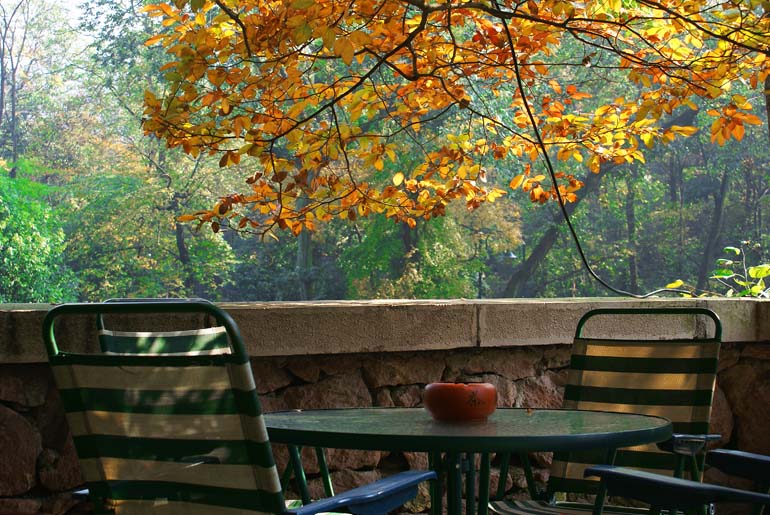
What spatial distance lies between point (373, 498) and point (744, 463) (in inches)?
40.2

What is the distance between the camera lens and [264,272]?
26016mm

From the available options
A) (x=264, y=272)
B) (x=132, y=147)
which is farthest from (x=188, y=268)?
(x=132, y=147)

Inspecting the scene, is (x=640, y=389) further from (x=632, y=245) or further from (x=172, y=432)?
(x=632, y=245)

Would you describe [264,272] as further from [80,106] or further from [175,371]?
[175,371]

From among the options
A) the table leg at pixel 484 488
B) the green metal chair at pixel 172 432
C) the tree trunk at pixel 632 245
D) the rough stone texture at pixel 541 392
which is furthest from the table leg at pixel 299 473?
the tree trunk at pixel 632 245

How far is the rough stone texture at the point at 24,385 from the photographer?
8.89 feet

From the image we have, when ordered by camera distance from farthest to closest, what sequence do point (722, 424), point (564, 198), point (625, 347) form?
point (564, 198) → point (722, 424) → point (625, 347)

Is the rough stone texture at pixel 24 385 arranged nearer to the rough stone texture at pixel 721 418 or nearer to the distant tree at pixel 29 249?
the rough stone texture at pixel 721 418

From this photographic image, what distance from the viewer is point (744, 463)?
87.5 inches

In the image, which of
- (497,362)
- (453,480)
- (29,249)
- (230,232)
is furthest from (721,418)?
(230,232)

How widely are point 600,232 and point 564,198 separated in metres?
24.2

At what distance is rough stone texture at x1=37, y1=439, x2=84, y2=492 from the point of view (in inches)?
108

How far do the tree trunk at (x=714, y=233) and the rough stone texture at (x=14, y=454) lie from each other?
25.1 m

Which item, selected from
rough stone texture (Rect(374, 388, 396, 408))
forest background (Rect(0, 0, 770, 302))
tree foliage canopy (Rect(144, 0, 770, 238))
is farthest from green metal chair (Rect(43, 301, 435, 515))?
forest background (Rect(0, 0, 770, 302))
